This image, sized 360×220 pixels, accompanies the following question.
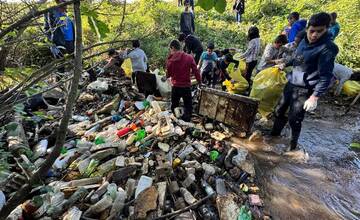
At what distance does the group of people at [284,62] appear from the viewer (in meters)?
3.50

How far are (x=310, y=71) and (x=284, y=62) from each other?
121cm

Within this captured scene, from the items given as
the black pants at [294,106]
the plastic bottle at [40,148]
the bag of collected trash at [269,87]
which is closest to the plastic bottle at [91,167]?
the plastic bottle at [40,148]

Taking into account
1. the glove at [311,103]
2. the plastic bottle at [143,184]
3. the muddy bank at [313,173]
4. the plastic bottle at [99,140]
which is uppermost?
the glove at [311,103]

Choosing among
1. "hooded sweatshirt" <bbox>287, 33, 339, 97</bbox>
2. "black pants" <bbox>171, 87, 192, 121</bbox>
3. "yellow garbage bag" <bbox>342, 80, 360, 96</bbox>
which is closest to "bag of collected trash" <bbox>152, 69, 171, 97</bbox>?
"black pants" <bbox>171, 87, 192, 121</bbox>

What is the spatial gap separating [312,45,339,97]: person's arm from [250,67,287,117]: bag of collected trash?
130 cm

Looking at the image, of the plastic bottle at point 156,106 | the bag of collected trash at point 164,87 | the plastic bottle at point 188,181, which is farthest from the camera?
the bag of collected trash at point 164,87

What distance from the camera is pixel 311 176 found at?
12.3 feet

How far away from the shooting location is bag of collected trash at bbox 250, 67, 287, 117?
488cm

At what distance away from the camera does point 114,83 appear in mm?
7199

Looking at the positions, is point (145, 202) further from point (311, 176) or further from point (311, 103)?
point (311, 103)

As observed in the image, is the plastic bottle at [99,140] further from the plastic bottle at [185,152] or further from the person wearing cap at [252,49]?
the person wearing cap at [252,49]

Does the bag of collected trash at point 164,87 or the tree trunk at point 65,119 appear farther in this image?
the bag of collected trash at point 164,87

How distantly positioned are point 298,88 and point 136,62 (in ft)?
12.6

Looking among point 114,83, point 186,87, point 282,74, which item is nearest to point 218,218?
point 186,87
